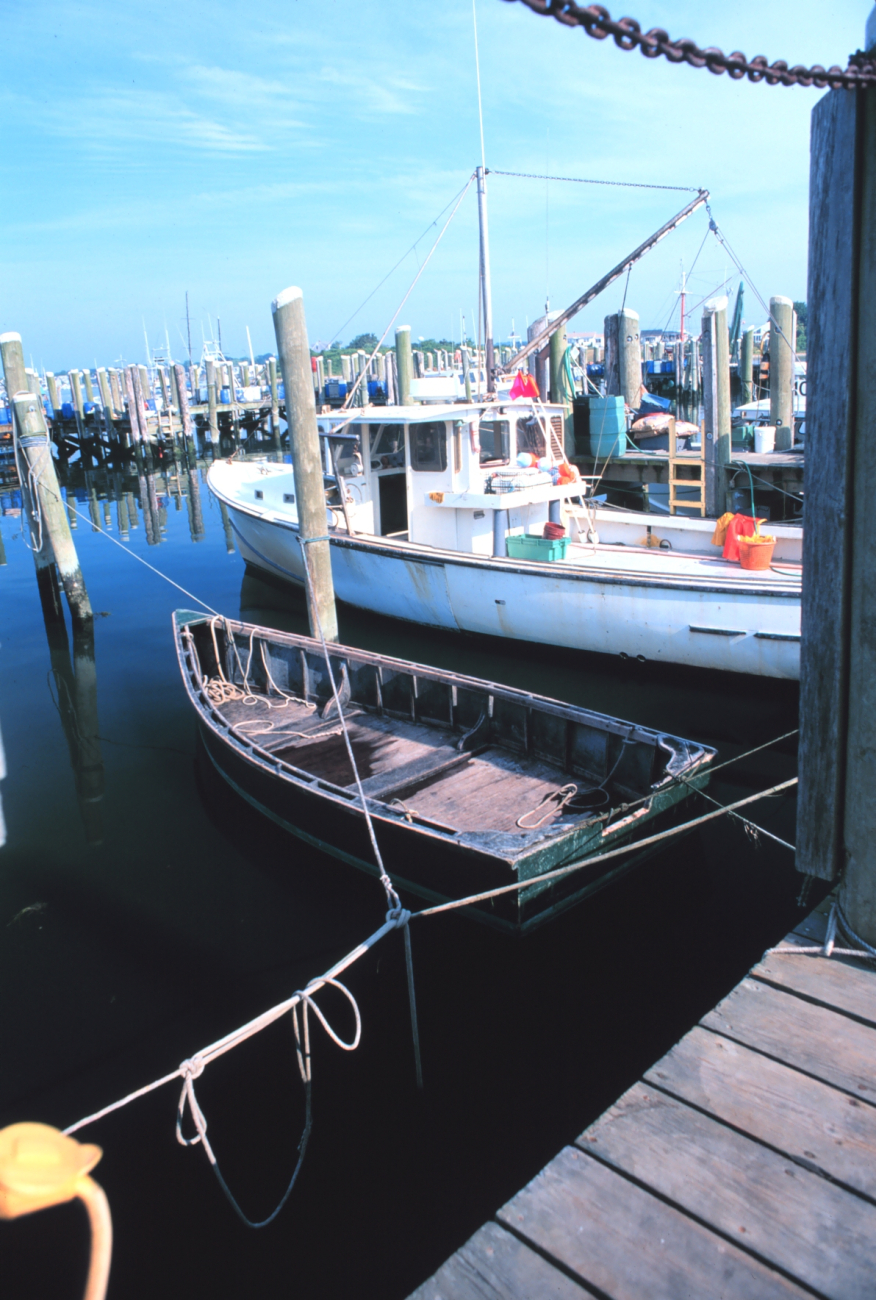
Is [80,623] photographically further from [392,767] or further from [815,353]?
[815,353]

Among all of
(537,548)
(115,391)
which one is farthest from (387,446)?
(115,391)

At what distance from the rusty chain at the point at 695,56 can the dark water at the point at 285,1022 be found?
4.50m

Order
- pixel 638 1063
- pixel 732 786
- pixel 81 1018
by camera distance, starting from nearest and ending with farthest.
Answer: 1. pixel 638 1063
2. pixel 81 1018
3. pixel 732 786

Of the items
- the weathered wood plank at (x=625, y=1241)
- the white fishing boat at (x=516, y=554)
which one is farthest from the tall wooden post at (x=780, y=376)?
the weathered wood plank at (x=625, y=1241)

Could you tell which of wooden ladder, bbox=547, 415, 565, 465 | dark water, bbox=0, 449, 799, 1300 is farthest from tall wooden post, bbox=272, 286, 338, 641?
wooden ladder, bbox=547, 415, 565, 465

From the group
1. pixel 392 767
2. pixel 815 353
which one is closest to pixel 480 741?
pixel 392 767

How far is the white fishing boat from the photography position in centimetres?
975

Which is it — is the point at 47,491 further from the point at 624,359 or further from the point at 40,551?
the point at 624,359

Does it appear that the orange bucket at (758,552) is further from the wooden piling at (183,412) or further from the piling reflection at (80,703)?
the wooden piling at (183,412)

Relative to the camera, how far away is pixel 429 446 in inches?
469

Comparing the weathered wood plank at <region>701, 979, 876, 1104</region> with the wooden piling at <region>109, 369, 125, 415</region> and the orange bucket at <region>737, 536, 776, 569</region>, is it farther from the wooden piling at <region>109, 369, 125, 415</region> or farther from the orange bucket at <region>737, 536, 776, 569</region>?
the wooden piling at <region>109, 369, 125, 415</region>

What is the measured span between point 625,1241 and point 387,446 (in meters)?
11.8

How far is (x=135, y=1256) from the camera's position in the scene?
3.91 metres

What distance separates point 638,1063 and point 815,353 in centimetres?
390
